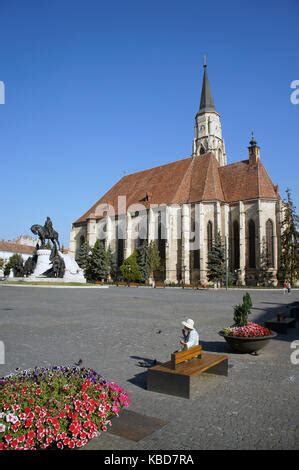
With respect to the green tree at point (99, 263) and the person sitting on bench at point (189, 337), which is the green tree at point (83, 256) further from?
the person sitting on bench at point (189, 337)

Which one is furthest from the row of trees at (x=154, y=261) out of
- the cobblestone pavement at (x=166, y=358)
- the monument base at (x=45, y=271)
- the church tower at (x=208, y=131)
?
the cobblestone pavement at (x=166, y=358)

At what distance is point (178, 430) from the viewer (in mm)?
4418

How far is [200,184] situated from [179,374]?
4893 cm

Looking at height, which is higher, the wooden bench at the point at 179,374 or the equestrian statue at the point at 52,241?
the equestrian statue at the point at 52,241

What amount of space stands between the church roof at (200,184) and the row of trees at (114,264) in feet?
25.0

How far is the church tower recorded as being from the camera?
67.4 meters

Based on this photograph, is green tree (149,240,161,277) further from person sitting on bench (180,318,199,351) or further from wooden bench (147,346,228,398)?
wooden bench (147,346,228,398)

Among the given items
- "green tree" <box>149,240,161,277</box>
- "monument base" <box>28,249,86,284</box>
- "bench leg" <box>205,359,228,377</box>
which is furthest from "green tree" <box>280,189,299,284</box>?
"bench leg" <box>205,359,228,377</box>

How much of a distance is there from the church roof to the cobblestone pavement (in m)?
38.0

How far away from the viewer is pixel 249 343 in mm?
8367

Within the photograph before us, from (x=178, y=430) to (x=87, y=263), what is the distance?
56789 millimetres

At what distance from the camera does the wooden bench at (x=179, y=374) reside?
5.68 m

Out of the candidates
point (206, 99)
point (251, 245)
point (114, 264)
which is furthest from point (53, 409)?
point (206, 99)

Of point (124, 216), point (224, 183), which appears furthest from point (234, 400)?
point (124, 216)
